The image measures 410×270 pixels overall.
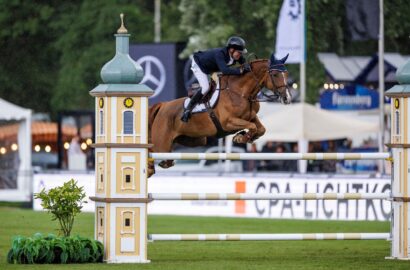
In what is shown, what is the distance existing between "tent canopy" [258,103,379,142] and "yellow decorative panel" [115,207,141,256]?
59.5 ft

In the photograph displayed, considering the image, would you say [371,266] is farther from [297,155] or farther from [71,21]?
[71,21]

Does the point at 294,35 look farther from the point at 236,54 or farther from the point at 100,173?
the point at 100,173

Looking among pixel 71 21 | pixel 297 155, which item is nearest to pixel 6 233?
pixel 297 155

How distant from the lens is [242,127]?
16875mm

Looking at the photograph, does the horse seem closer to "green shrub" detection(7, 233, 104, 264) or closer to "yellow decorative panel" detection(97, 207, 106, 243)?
"yellow decorative panel" detection(97, 207, 106, 243)

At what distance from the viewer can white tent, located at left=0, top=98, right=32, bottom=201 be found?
105 ft

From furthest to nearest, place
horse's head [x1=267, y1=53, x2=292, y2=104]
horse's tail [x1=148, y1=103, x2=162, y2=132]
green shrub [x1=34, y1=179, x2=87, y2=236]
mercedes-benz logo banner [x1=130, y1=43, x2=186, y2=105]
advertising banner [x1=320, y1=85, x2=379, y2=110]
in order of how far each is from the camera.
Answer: advertising banner [x1=320, y1=85, x2=379, y2=110] → mercedes-benz logo banner [x1=130, y1=43, x2=186, y2=105] → horse's tail [x1=148, y1=103, x2=162, y2=132] → horse's head [x1=267, y1=53, x2=292, y2=104] → green shrub [x1=34, y1=179, x2=87, y2=236]

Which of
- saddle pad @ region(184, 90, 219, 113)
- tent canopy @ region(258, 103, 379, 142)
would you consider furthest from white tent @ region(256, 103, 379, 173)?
saddle pad @ region(184, 90, 219, 113)

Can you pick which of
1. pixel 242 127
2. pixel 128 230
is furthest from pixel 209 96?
pixel 128 230

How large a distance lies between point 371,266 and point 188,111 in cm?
365

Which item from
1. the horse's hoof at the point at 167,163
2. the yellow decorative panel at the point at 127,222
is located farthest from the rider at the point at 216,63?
the yellow decorative panel at the point at 127,222

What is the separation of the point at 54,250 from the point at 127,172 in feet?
3.57

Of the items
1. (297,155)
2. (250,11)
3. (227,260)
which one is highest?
(250,11)

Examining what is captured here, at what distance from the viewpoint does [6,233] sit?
66.7ft
